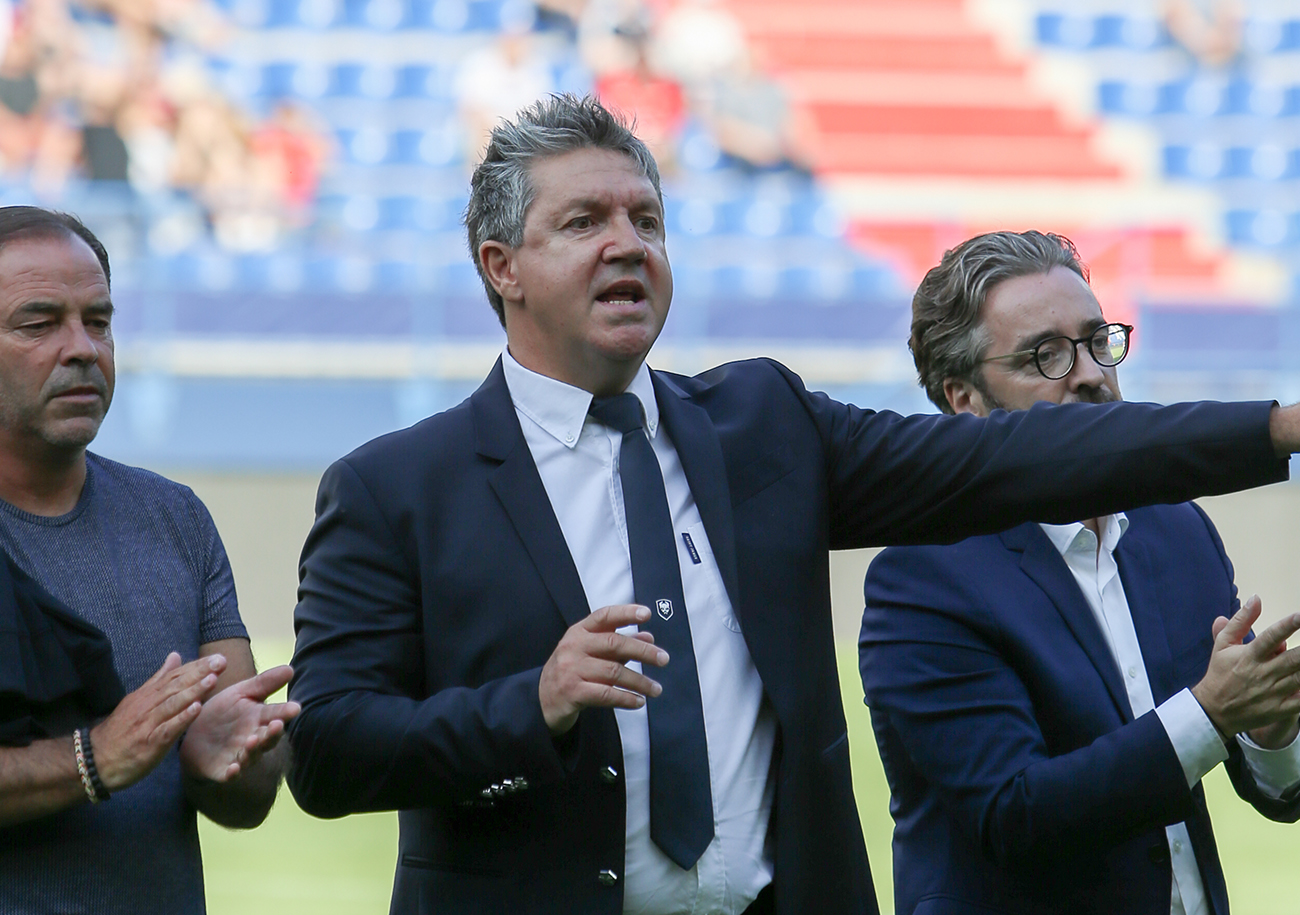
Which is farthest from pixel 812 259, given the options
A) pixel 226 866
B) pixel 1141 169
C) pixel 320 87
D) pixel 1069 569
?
pixel 1069 569

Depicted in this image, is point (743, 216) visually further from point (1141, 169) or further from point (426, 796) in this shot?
point (426, 796)

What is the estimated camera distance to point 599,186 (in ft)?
6.79

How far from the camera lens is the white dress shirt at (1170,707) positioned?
77.3 inches

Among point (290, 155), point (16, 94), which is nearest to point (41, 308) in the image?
point (290, 155)

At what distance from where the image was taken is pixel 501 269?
215 cm

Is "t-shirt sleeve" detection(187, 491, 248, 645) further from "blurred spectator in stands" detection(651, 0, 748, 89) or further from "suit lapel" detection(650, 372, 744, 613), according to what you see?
"blurred spectator in stands" detection(651, 0, 748, 89)

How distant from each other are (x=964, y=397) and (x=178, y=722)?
1.29m

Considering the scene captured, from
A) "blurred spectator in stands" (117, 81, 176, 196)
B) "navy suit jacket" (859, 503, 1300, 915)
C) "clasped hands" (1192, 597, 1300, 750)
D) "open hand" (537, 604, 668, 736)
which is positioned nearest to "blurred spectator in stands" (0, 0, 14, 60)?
"blurred spectator in stands" (117, 81, 176, 196)

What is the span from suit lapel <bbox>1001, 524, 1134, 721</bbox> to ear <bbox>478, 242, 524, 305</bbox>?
79cm

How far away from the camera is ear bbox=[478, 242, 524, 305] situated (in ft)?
6.97

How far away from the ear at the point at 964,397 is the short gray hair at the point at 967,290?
12 millimetres

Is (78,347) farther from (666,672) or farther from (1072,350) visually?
(1072,350)

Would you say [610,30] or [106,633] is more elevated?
[610,30]

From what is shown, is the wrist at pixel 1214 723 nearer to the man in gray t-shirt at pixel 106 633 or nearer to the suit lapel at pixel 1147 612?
the suit lapel at pixel 1147 612
